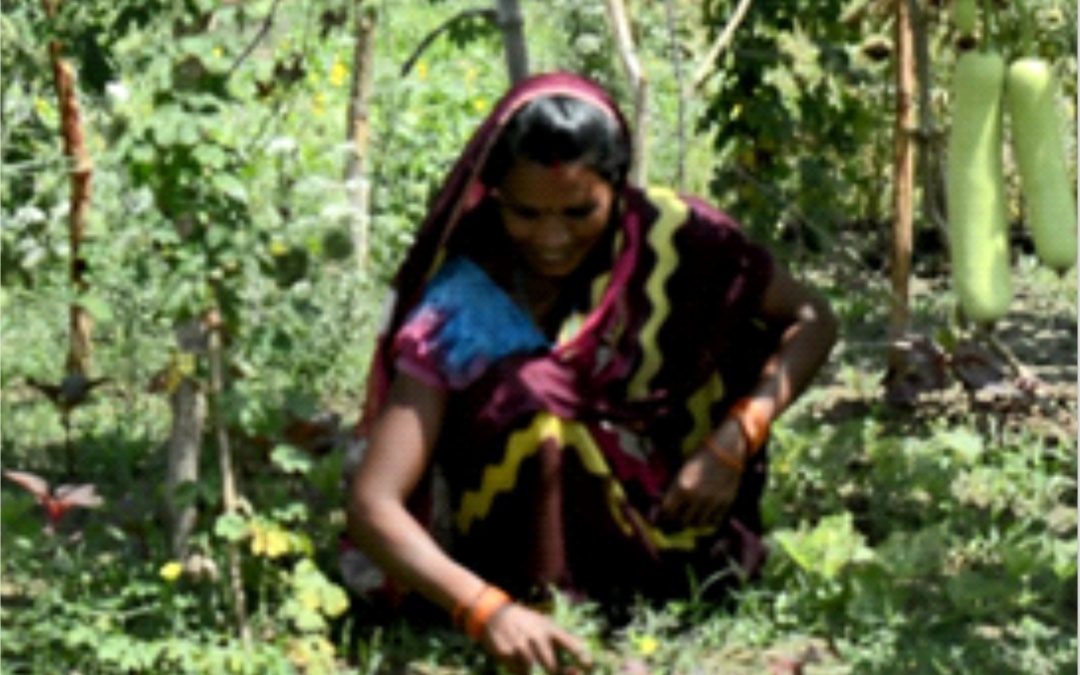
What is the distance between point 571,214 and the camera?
4.45 m

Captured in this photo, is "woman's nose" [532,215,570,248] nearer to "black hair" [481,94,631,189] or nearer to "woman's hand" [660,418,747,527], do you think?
"black hair" [481,94,631,189]

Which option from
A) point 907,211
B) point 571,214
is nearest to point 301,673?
point 571,214

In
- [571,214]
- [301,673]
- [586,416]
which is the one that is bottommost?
[301,673]

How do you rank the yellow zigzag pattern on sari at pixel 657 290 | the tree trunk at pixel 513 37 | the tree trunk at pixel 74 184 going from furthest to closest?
the tree trunk at pixel 74 184
the tree trunk at pixel 513 37
the yellow zigzag pattern on sari at pixel 657 290

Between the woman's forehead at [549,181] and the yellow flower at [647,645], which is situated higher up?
the woman's forehead at [549,181]

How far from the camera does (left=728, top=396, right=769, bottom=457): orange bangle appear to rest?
186 inches

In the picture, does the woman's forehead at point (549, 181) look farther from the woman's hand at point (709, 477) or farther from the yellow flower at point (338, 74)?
the yellow flower at point (338, 74)

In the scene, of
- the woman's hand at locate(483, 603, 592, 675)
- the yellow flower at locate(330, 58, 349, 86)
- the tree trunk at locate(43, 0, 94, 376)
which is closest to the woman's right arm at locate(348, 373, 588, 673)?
the woman's hand at locate(483, 603, 592, 675)

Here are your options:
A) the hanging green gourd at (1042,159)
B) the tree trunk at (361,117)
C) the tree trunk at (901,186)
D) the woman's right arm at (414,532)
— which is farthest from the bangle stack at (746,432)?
the tree trunk at (361,117)

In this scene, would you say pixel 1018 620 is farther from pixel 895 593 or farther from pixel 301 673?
pixel 301 673

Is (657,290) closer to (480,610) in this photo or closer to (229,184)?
(480,610)

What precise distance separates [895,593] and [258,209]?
1357 millimetres

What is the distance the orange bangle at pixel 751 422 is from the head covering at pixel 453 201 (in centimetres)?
56

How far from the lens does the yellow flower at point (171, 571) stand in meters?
4.49
